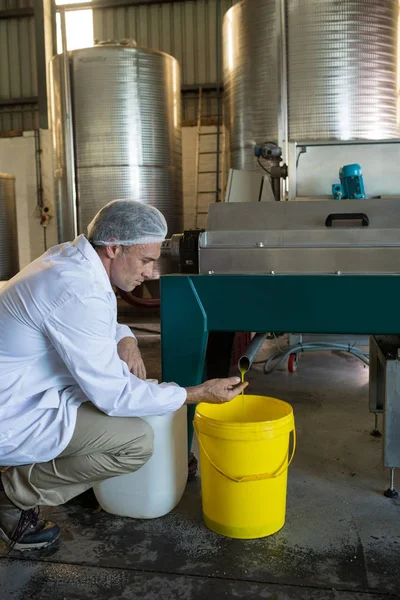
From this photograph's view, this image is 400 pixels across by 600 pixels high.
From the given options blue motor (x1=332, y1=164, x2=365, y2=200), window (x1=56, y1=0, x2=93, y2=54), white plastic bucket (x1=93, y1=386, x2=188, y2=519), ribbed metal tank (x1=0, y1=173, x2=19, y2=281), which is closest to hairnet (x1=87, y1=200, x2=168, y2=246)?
white plastic bucket (x1=93, y1=386, x2=188, y2=519)

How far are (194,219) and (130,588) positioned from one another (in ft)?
18.1

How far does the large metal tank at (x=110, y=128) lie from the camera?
4.55m

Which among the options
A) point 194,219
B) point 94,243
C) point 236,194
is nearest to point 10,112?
point 194,219

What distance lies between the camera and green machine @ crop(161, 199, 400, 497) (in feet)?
5.69

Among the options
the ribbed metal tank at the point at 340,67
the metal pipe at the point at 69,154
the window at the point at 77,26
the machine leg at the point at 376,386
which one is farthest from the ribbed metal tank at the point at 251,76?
the window at the point at 77,26

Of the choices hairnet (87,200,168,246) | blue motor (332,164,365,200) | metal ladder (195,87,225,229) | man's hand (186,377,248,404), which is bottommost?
man's hand (186,377,248,404)

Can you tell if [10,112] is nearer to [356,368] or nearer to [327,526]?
[356,368]

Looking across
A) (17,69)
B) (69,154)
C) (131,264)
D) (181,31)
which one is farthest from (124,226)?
(17,69)

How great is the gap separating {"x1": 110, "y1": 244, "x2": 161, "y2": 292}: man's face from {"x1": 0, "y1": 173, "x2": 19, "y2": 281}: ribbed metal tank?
4072 mm

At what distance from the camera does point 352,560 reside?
1.41 meters

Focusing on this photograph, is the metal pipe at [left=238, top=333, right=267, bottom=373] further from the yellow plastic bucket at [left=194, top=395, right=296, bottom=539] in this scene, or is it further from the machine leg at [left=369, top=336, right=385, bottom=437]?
the machine leg at [left=369, top=336, right=385, bottom=437]

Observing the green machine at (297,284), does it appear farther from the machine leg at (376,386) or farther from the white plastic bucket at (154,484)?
the white plastic bucket at (154,484)

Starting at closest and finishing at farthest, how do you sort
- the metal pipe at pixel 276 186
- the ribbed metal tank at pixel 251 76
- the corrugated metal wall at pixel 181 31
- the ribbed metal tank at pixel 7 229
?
the metal pipe at pixel 276 186, the ribbed metal tank at pixel 251 76, the ribbed metal tank at pixel 7 229, the corrugated metal wall at pixel 181 31

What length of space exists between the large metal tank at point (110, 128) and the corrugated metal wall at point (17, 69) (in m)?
2.62
